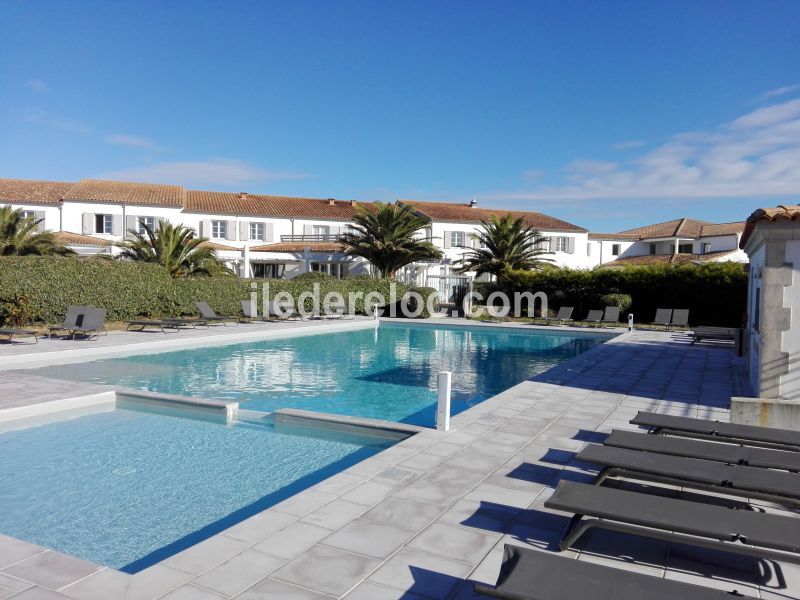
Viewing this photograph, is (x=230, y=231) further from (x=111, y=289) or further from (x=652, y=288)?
(x=652, y=288)

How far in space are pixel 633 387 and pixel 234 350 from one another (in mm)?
11309

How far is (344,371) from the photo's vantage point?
46.8 feet

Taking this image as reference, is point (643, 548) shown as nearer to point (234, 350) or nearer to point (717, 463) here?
point (717, 463)

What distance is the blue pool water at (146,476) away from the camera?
207 inches

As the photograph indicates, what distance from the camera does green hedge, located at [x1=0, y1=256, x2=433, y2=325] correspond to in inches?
Result: 682

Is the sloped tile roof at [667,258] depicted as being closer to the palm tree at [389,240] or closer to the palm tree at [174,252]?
the palm tree at [389,240]

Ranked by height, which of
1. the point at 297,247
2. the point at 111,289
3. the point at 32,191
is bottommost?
the point at 111,289

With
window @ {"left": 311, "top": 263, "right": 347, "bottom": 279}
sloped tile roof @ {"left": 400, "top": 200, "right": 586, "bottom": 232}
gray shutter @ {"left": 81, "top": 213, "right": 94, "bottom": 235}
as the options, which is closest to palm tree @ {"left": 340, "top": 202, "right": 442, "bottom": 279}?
window @ {"left": 311, "top": 263, "right": 347, "bottom": 279}

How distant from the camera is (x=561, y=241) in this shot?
154 ft

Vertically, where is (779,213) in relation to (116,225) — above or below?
below

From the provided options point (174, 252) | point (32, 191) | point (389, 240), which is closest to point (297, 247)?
point (389, 240)

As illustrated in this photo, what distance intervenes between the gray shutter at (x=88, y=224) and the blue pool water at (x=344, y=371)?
78.2 feet

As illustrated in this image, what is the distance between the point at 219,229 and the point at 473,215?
19.1m

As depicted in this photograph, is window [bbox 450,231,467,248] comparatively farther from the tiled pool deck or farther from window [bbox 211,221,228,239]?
the tiled pool deck
